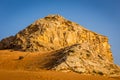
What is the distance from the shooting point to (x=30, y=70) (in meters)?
21.8

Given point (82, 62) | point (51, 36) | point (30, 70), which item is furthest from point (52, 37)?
point (30, 70)

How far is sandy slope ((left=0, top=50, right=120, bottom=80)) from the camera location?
56.0 feet

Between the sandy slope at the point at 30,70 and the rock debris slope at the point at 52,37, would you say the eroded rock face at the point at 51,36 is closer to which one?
the rock debris slope at the point at 52,37

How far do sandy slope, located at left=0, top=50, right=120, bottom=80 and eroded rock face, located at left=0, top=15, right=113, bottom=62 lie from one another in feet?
16.0

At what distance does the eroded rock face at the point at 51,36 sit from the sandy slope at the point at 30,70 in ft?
16.0

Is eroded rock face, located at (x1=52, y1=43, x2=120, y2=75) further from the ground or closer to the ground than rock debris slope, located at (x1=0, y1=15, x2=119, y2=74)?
closer to the ground

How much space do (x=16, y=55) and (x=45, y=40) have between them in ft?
23.2

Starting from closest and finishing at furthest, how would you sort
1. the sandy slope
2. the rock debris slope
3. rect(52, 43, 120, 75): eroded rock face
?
1. the sandy slope
2. rect(52, 43, 120, 75): eroded rock face
3. the rock debris slope

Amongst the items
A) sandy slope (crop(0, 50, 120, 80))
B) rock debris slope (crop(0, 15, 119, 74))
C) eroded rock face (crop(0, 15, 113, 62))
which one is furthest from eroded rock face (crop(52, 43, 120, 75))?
eroded rock face (crop(0, 15, 113, 62))

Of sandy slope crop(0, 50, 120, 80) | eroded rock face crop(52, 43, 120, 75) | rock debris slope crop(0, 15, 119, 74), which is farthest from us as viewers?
rock debris slope crop(0, 15, 119, 74)

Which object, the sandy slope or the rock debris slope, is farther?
the rock debris slope

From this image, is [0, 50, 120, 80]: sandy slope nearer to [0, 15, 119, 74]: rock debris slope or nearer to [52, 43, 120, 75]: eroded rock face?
[52, 43, 120, 75]: eroded rock face

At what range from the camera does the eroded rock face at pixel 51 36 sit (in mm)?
33969

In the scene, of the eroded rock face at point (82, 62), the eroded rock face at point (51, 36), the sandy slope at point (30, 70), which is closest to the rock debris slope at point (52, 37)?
the eroded rock face at point (51, 36)
